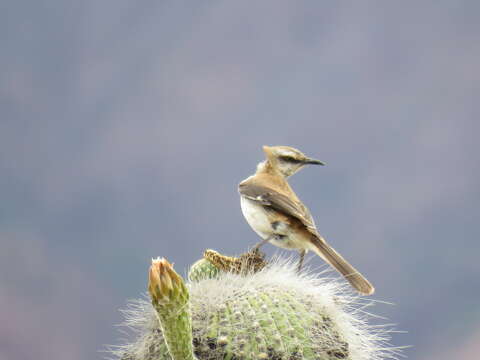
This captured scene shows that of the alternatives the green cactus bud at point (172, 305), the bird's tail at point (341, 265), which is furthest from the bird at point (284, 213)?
the green cactus bud at point (172, 305)

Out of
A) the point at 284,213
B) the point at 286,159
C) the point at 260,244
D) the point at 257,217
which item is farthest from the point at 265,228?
the point at 286,159

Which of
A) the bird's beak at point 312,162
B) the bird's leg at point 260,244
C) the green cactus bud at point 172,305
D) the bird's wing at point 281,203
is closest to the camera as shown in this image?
the green cactus bud at point 172,305

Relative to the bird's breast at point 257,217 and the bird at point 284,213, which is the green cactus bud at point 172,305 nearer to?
the bird at point 284,213

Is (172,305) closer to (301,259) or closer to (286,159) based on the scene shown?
(301,259)

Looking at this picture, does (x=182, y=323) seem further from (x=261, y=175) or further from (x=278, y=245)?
(x=261, y=175)

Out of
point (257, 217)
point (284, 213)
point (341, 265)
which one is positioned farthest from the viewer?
point (257, 217)

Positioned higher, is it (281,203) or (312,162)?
(312,162)
